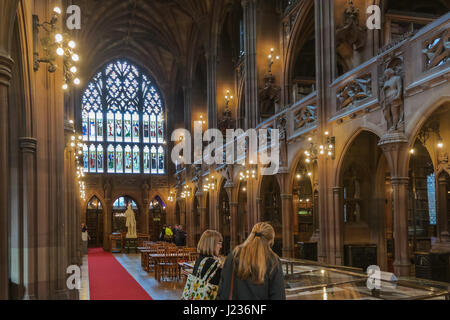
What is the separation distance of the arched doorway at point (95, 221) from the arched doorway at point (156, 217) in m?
3.85

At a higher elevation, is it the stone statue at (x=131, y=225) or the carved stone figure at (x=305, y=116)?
the carved stone figure at (x=305, y=116)

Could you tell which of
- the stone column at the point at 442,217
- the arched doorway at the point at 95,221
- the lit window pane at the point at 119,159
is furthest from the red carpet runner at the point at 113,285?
the lit window pane at the point at 119,159

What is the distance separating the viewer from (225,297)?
3836 millimetres

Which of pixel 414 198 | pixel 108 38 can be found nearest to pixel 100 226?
pixel 108 38

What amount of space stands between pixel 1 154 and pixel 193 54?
28.3m

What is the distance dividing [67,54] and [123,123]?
1176 inches

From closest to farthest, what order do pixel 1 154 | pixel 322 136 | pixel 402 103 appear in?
1. pixel 1 154
2. pixel 402 103
3. pixel 322 136

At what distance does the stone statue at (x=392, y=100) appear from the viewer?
1077cm

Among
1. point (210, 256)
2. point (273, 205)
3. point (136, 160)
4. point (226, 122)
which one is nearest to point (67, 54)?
point (210, 256)

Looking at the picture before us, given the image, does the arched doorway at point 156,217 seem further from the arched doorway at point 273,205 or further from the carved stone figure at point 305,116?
the carved stone figure at point 305,116

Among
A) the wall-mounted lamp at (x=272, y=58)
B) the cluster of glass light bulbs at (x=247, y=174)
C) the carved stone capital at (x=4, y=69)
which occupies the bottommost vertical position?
the cluster of glass light bulbs at (x=247, y=174)

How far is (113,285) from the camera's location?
13797 millimetres

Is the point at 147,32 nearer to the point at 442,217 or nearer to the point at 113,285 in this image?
the point at 113,285
